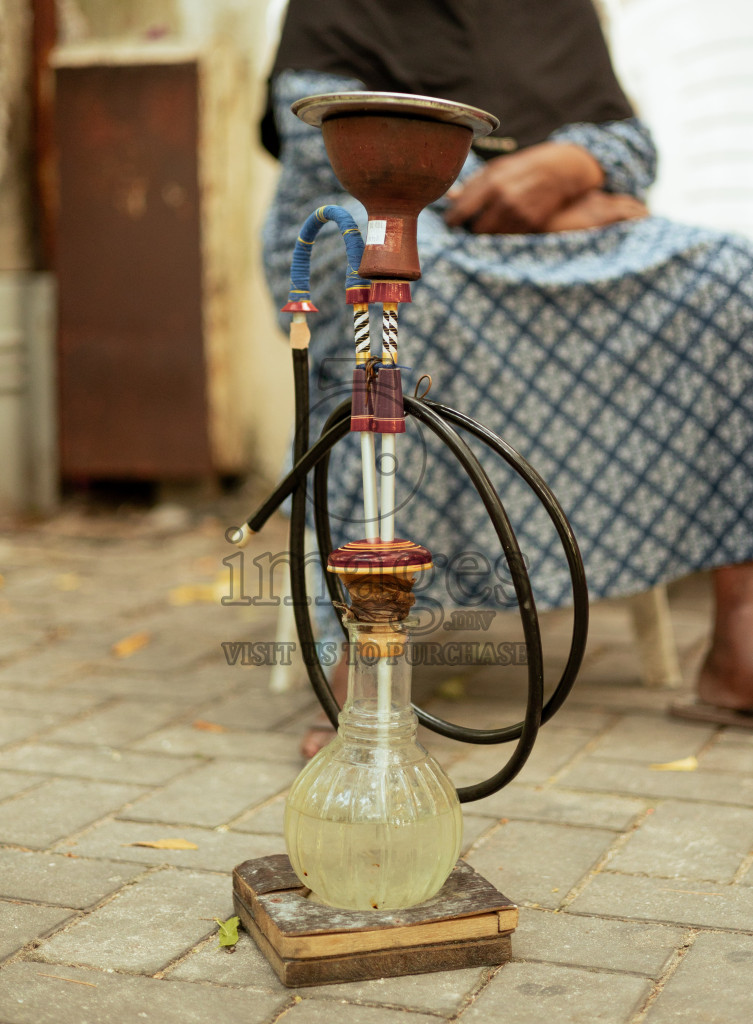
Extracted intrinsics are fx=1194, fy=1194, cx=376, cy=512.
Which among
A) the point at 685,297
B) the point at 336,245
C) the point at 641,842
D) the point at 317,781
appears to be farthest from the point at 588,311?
the point at 317,781

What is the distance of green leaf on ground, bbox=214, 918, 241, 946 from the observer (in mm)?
1544

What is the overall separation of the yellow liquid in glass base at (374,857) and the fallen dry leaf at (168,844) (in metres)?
0.43

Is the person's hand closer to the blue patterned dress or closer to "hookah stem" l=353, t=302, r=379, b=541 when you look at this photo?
the blue patterned dress

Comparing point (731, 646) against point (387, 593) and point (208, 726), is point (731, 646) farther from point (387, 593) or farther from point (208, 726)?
point (387, 593)

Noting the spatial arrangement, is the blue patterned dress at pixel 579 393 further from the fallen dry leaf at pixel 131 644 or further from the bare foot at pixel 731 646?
the fallen dry leaf at pixel 131 644

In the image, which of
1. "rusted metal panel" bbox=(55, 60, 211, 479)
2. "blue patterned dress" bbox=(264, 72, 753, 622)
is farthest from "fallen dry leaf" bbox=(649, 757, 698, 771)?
"rusted metal panel" bbox=(55, 60, 211, 479)

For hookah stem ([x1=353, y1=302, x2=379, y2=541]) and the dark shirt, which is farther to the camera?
the dark shirt

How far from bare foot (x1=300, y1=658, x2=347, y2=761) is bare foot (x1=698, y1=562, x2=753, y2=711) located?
2.59 feet

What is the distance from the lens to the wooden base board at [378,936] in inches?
56.4

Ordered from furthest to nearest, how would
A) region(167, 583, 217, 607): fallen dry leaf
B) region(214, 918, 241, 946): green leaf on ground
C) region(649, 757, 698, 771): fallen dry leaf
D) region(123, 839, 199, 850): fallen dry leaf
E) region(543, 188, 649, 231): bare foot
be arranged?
region(167, 583, 217, 607): fallen dry leaf, region(543, 188, 649, 231): bare foot, region(649, 757, 698, 771): fallen dry leaf, region(123, 839, 199, 850): fallen dry leaf, region(214, 918, 241, 946): green leaf on ground

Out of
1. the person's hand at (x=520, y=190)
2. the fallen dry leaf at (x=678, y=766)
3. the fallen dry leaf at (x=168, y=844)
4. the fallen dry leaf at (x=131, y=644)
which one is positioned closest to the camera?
the fallen dry leaf at (x=168, y=844)

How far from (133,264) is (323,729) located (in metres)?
3.16

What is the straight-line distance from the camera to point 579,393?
2469 millimetres

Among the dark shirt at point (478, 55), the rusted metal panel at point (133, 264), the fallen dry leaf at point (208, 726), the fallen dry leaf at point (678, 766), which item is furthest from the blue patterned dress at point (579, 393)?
the rusted metal panel at point (133, 264)
